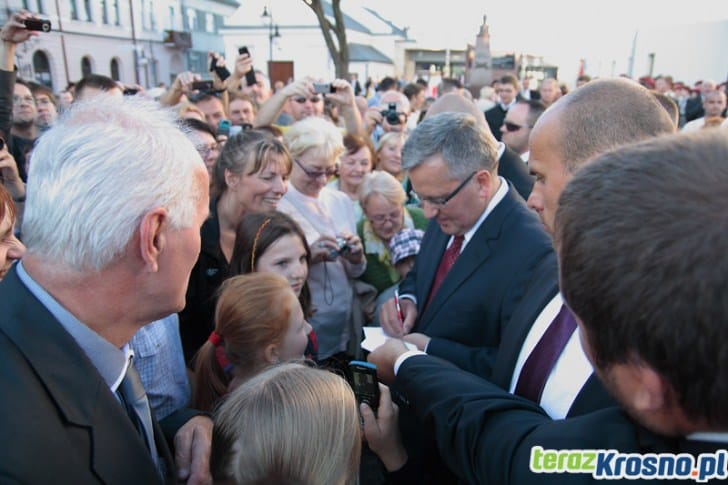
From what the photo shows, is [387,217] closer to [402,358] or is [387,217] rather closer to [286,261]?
[286,261]

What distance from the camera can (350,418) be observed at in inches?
55.7

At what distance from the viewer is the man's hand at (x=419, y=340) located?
7.36 ft

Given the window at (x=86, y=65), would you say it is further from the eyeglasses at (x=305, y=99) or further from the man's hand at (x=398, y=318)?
→ the man's hand at (x=398, y=318)

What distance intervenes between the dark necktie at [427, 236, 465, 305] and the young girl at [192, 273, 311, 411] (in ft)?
2.58

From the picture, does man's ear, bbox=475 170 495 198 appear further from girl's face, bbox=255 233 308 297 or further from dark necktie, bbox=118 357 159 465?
dark necktie, bbox=118 357 159 465

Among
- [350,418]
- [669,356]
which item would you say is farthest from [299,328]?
[669,356]

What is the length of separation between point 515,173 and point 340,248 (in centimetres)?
152

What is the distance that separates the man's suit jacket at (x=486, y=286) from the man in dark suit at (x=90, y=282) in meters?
1.31

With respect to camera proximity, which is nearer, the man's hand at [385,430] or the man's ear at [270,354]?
the man's hand at [385,430]

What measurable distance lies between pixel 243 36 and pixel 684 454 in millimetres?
51598

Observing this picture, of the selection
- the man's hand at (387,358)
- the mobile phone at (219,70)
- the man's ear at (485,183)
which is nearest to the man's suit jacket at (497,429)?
the man's hand at (387,358)

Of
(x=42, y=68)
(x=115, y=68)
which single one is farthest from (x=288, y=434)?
(x=115, y=68)

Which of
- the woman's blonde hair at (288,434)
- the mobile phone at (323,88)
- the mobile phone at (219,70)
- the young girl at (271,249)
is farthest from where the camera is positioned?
the mobile phone at (219,70)

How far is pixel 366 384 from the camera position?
5.72 feet
